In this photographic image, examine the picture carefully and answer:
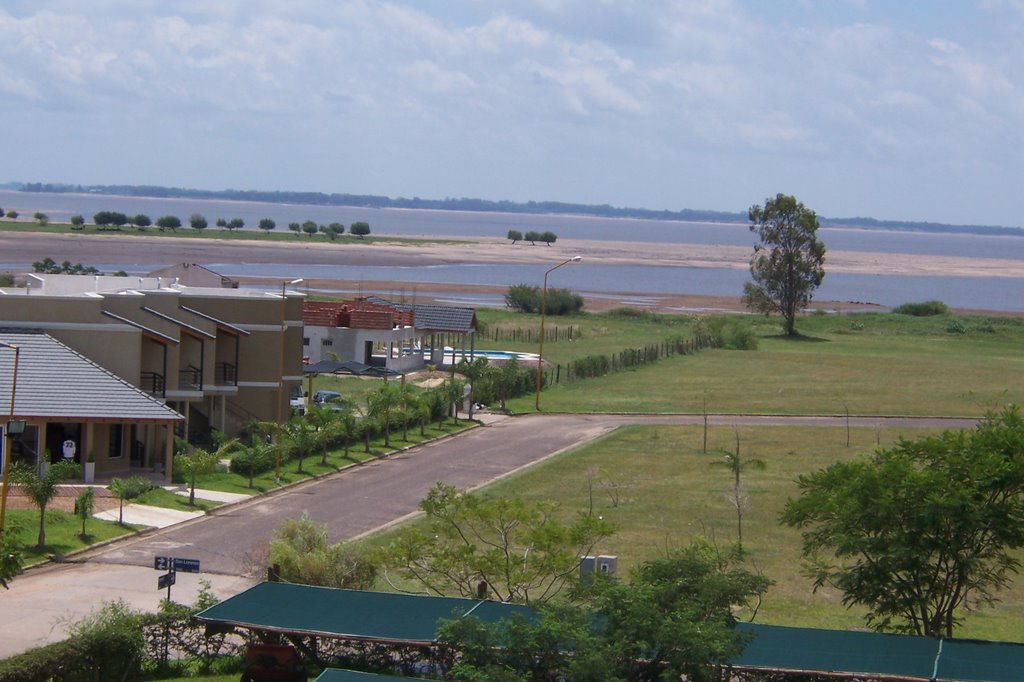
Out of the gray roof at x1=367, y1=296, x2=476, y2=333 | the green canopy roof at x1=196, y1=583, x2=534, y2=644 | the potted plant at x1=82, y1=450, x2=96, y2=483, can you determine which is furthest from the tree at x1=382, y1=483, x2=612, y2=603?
the gray roof at x1=367, y1=296, x2=476, y2=333

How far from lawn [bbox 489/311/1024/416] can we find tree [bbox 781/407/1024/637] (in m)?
37.5

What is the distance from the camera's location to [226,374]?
1869 inches

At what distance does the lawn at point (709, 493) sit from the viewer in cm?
2844

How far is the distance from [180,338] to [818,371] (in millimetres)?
45639

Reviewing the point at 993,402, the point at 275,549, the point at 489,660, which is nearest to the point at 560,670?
the point at 489,660

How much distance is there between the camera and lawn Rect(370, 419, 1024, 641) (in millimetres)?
28438

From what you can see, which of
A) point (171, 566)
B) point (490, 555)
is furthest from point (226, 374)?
point (490, 555)

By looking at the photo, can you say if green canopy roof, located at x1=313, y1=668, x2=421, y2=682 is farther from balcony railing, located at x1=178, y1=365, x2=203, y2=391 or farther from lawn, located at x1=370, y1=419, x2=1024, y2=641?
balcony railing, located at x1=178, y1=365, x2=203, y2=391

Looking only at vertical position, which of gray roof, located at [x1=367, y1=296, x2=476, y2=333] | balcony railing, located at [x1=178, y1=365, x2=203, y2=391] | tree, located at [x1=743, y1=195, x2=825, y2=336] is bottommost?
balcony railing, located at [x1=178, y1=365, x2=203, y2=391]

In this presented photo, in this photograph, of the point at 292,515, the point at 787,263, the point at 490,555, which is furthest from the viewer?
the point at 787,263

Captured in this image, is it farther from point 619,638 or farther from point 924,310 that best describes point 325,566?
point 924,310

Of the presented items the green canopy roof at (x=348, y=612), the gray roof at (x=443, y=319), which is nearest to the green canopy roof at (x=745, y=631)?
the green canopy roof at (x=348, y=612)

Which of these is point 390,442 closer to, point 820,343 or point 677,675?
point 677,675

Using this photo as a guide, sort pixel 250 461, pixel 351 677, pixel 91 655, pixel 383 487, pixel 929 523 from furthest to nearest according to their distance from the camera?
1. pixel 383 487
2. pixel 250 461
3. pixel 929 523
4. pixel 91 655
5. pixel 351 677
